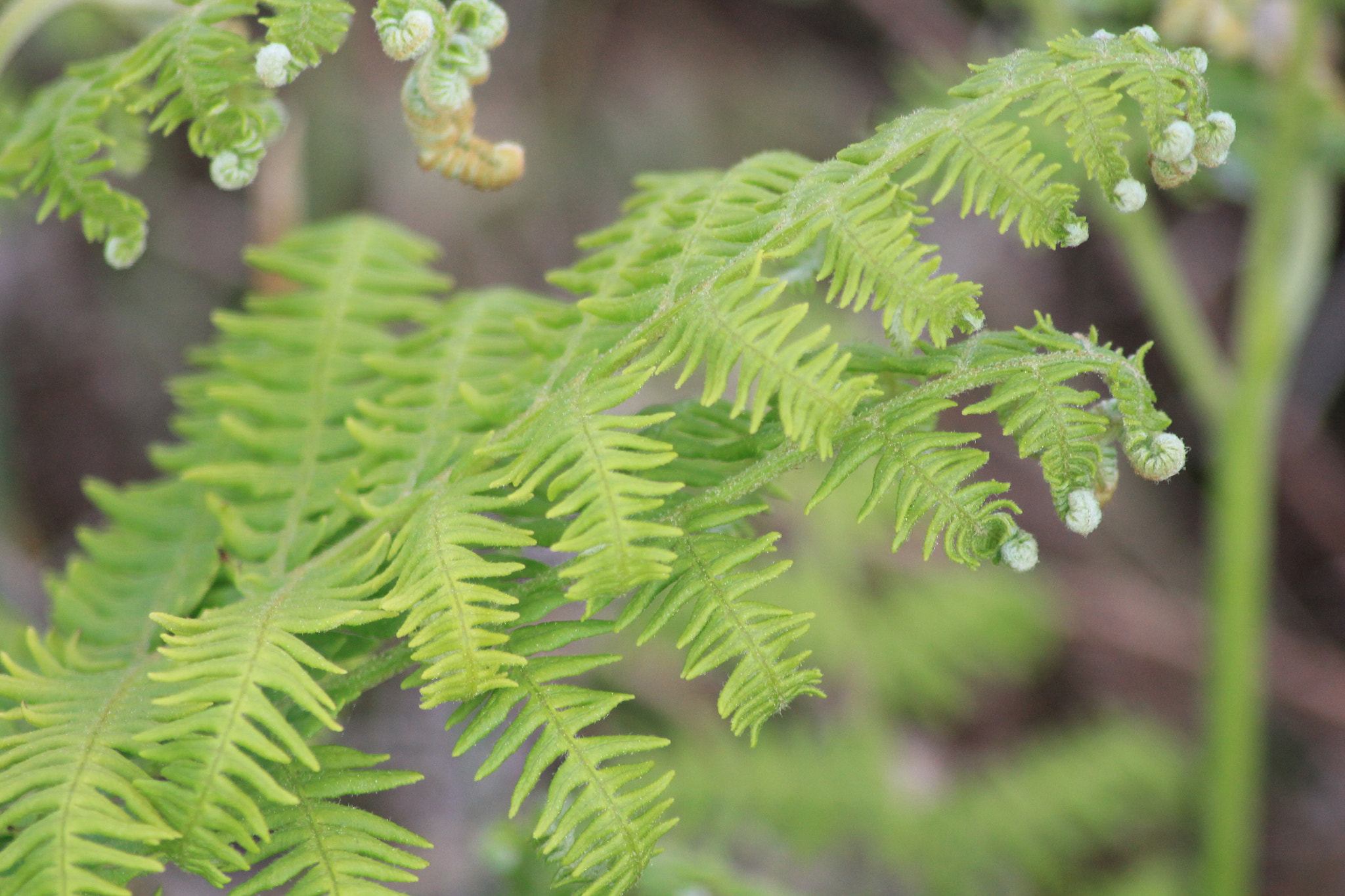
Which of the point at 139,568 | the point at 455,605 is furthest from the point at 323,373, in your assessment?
the point at 455,605

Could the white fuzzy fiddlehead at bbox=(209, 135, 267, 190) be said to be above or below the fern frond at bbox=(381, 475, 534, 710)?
above

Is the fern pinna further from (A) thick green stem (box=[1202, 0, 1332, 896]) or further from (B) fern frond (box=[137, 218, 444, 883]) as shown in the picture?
(A) thick green stem (box=[1202, 0, 1332, 896])

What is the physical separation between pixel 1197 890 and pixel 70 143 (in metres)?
2.65

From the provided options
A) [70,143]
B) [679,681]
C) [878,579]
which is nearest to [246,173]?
[70,143]

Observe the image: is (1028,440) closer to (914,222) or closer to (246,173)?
(914,222)

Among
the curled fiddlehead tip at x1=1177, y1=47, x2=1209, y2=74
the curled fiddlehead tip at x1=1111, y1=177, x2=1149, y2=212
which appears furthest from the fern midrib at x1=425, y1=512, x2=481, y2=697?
the curled fiddlehead tip at x1=1177, y1=47, x2=1209, y2=74

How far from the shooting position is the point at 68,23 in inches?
104

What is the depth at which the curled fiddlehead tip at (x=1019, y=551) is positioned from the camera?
84cm

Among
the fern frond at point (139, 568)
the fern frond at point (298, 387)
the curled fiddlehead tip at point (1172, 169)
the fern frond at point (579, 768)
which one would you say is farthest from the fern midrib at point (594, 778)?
the curled fiddlehead tip at point (1172, 169)

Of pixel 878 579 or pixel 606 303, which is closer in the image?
pixel 606 303

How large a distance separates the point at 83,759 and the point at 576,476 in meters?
0.46

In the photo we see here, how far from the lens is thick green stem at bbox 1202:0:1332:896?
2.06 metres

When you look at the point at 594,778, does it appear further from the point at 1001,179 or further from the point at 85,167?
the point at 85,167

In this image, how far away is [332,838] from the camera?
0.88m
